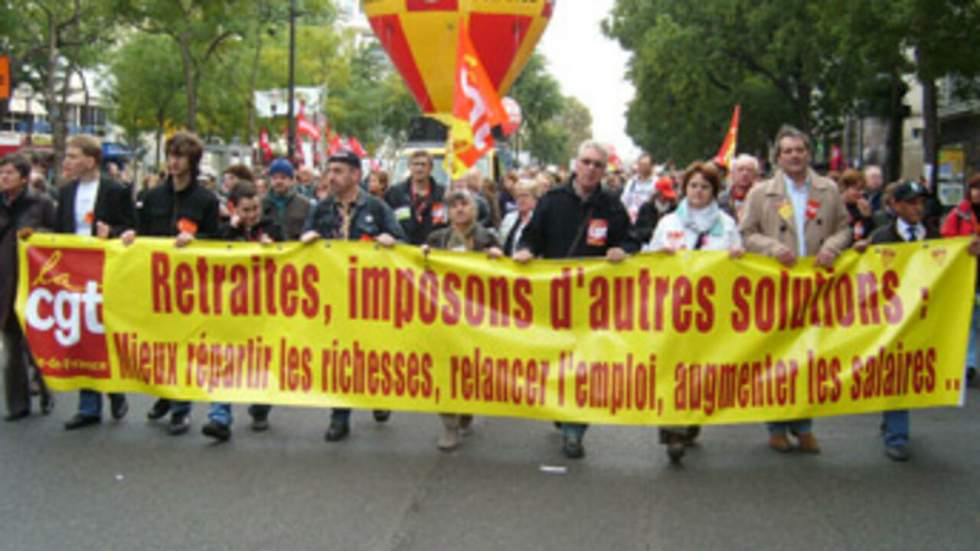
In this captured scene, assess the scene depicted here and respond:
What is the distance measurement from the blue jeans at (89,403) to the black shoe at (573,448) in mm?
3209

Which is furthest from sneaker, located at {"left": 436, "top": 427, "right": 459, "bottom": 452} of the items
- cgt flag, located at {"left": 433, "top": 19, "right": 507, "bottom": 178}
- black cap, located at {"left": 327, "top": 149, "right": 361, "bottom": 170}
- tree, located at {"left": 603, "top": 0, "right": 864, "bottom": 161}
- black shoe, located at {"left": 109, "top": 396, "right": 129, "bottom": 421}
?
tree, located at {"left": 603, "top": 0, "right": 864, "bottom": 161}

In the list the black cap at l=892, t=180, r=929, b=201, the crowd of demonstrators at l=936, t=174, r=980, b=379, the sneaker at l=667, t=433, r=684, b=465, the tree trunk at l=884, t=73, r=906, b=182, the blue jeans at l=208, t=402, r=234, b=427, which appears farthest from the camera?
the tree trunk at l=884, t=73, r=906, b=182

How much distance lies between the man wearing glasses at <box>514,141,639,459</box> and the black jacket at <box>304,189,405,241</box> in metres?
0.99

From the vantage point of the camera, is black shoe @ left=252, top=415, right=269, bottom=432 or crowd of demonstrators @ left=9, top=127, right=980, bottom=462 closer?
crowd of demonstrators @ left=9, top=127, right=980, bottom=462

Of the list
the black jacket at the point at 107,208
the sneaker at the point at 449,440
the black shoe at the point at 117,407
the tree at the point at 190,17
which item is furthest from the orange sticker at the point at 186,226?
the tree at the point at 190,17

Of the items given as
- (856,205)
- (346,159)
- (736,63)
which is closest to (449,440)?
(346,159)

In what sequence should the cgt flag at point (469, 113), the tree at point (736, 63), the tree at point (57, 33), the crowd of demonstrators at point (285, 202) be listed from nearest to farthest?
the cgt flag at point (469, 113), the crowd of demonstrators at point (285, 202), the tree at point (57, 33), the tree at point (736, 63)

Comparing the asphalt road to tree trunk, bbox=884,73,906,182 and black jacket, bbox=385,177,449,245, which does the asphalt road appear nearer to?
black jacket, bbox=385,177,449,245

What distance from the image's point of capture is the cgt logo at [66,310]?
796 cm

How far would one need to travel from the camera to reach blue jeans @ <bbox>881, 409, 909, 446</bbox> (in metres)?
7.57

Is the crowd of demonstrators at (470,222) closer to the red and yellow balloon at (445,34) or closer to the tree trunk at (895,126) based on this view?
the red and yellow balloon at (445,34)

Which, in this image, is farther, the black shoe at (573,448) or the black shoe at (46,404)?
the black shoe at (46,404)

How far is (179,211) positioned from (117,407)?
4.94 feet

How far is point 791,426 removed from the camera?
783cm
